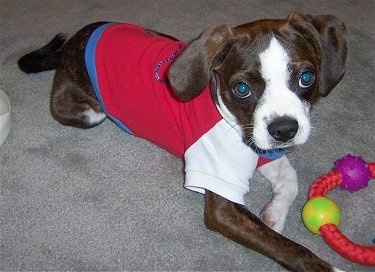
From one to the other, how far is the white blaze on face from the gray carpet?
53cm

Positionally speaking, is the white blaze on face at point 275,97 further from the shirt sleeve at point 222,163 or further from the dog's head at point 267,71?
the shirt sleeve at point 222,163

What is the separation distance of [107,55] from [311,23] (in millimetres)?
870

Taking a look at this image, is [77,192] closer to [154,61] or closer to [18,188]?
[18,188]

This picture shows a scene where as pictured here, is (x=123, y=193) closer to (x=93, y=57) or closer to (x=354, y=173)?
(x=93, y=57)

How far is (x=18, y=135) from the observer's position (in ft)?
8.77

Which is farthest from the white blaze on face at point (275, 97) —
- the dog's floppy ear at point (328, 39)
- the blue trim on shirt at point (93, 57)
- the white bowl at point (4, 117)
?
the white bowl at point (4, 117)

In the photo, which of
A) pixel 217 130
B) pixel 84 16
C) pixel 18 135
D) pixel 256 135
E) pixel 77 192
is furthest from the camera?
pixel 84 16

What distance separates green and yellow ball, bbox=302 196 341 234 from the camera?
2.05 metres

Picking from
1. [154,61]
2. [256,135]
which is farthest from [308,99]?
[154,61]

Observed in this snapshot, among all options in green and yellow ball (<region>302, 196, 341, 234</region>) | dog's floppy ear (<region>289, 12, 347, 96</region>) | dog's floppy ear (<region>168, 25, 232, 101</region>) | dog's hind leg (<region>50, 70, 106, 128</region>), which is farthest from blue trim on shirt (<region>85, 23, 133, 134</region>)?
green and yellow ball (<region>302, 196, 341, 234</region>)

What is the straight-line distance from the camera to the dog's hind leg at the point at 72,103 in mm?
2570

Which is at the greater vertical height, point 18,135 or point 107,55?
point 107,55

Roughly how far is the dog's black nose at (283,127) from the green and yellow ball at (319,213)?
350 millimetres

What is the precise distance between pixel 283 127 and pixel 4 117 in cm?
137
